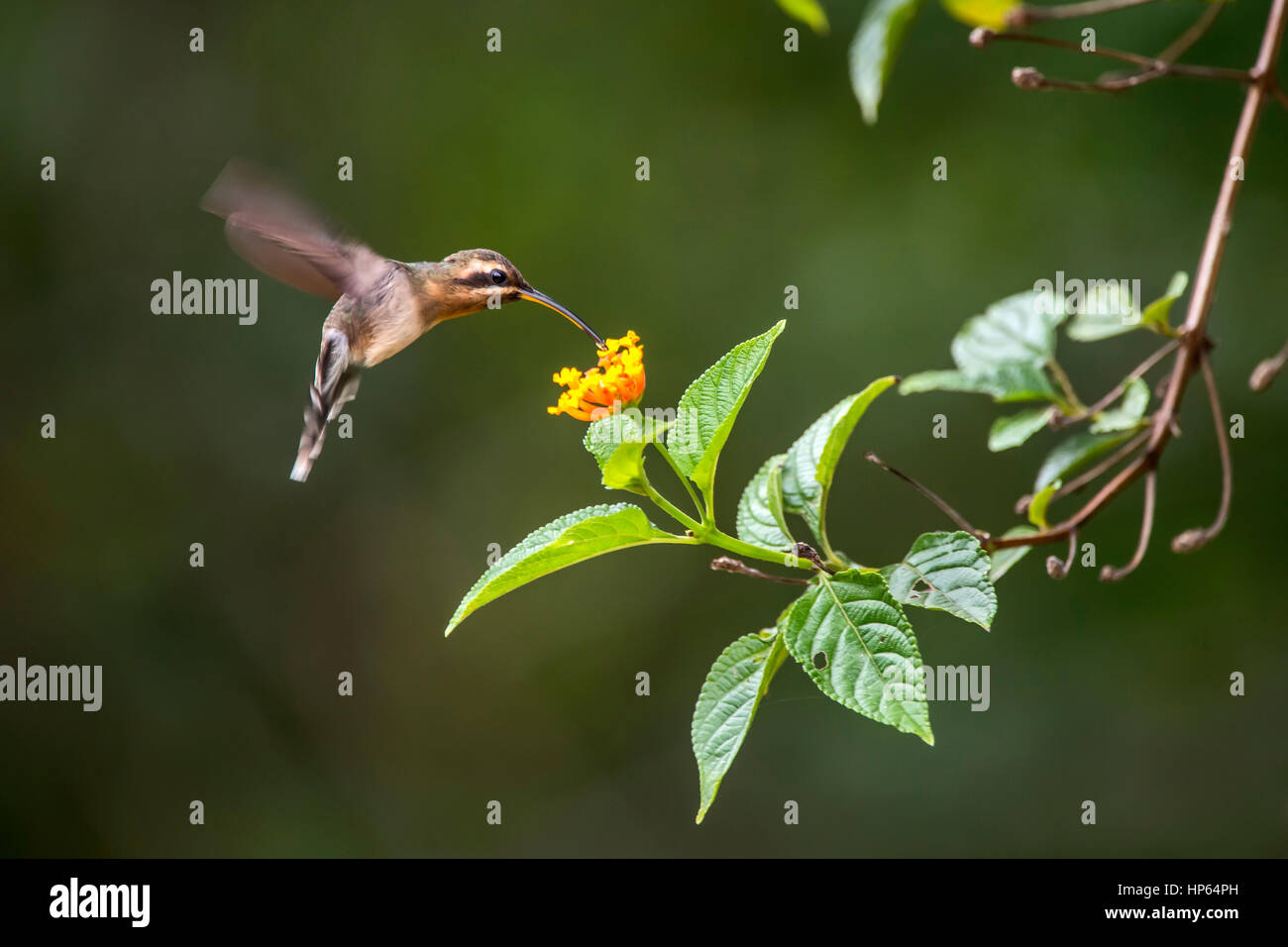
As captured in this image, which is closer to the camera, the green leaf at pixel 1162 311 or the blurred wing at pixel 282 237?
the green leaf at pixel 1162 311

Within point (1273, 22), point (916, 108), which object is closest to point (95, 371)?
point (916, 108)

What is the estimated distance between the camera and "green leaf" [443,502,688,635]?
3.47 feet

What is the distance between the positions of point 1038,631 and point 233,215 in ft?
9.41

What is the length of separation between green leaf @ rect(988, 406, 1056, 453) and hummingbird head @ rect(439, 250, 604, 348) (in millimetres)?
801

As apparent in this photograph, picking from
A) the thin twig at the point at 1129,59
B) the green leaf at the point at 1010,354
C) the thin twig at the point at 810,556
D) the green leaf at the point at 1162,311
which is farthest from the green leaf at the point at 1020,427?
the thin twig at the point at 1129,59

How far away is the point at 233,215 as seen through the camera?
180 centimetres

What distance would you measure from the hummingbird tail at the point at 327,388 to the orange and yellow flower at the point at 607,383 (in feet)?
2.81

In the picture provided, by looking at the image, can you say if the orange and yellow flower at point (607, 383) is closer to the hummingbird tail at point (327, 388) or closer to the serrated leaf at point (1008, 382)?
the serrated leaf at point (1008, 382)

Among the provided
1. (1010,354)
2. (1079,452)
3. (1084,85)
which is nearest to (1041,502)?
(1079,452)

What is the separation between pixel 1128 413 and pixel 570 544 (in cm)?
54

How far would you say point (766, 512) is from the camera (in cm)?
126

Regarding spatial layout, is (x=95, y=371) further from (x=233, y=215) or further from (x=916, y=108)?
(x=916, y=108)

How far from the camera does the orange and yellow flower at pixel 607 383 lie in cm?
118

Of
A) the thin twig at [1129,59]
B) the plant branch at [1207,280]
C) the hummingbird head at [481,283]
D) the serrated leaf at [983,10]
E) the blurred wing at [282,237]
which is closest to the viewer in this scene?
the serrated leaf at [983,10]
